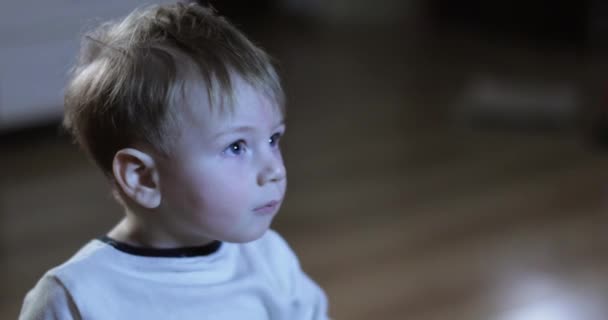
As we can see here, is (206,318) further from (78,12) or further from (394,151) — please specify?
(78,12)

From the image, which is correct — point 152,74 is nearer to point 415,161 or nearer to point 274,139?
point 274,139

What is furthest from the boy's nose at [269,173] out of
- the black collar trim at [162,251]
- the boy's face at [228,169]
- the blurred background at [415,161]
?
the blurred background at [415,161]

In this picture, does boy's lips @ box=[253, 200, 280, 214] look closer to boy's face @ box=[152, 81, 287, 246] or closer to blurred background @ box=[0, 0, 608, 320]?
boy's face @ box=[152, 81, 287, 246]

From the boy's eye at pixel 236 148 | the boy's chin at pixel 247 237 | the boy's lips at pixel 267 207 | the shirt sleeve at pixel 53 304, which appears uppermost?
the boy's eye at pixel 236 148

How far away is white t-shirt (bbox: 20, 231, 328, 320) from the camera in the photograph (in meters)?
0.90

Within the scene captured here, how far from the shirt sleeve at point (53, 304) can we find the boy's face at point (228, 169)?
122mm

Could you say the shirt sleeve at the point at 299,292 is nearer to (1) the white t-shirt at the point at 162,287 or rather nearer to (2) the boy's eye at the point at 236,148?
(1) the white t-shirt at the point at 162,287

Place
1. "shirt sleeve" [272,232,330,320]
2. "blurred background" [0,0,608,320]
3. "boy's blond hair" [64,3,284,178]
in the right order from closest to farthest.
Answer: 1. "boy's blond hair" [64,3,284,178]
2. "shirt sleeve" [272,232,330,320]
3. "blurred background" [0,0,608,320]

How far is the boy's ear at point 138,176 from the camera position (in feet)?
2.91

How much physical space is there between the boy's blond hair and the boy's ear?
0.04ft

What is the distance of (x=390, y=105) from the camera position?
112 inches

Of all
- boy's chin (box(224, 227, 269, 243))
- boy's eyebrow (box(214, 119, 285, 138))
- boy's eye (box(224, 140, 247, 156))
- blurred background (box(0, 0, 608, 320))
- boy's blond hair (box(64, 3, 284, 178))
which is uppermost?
blurred background (box(0, 0, 608, 320))

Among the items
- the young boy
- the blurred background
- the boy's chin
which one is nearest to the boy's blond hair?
the young boy

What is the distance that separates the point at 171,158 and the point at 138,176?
0.04 metres
